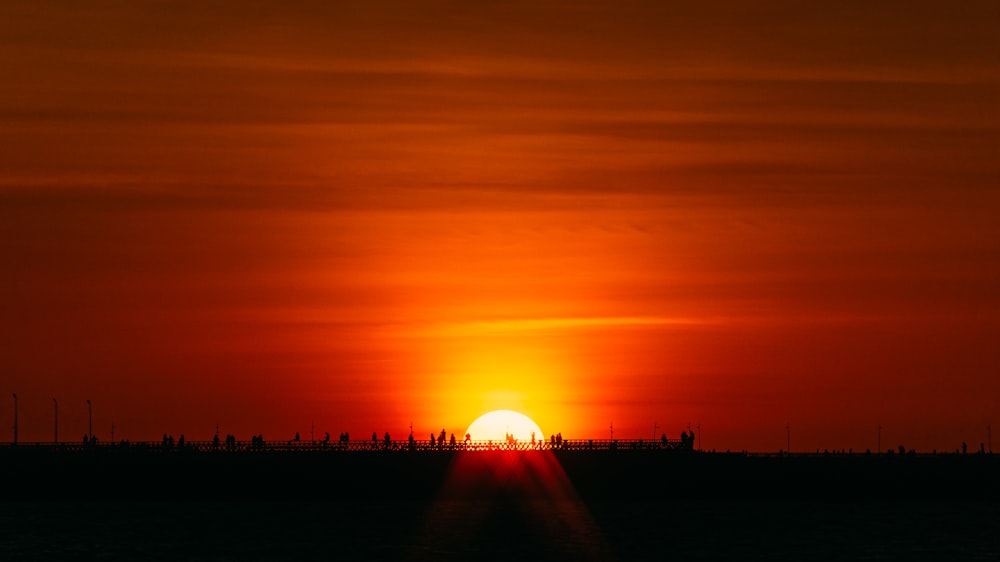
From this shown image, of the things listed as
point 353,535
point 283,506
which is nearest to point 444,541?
point 353,535

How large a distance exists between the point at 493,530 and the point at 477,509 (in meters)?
26.0

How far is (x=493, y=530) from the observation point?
144 meters

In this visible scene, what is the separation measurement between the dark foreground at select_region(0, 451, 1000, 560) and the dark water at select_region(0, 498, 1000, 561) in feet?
0.74

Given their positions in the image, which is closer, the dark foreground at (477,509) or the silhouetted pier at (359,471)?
the dark foreground at (477,509)

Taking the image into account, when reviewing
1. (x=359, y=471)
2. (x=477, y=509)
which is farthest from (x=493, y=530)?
(x=359, y=471)

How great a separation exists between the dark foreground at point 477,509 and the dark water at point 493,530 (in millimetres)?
225

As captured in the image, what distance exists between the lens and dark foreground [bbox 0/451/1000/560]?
130 metres

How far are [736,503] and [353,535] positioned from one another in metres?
60.9

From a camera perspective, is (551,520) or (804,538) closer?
(804,538)

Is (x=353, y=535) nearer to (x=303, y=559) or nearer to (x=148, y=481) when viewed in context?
(x=303, y=559)

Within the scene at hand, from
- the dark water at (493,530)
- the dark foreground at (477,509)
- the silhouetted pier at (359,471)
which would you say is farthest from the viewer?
the silhouetted pier at (359,471)

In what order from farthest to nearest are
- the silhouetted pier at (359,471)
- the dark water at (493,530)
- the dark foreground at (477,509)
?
the silhouetted pier at (359,471), the dark foreground at (477,509), the dark water at (493,530)

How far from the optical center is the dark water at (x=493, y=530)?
12669cm

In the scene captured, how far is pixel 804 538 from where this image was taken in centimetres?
14000
